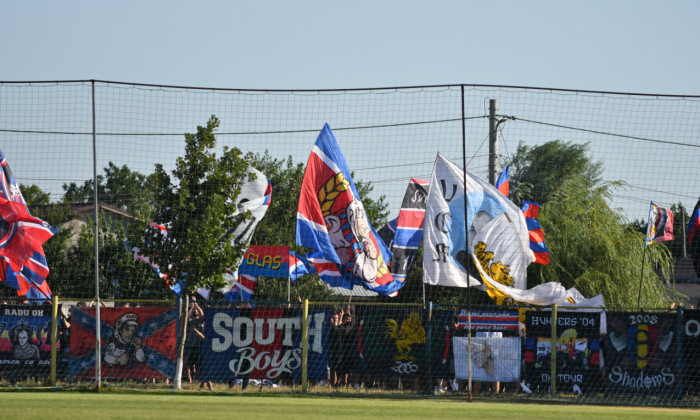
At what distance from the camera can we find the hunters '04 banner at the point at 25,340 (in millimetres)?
17766

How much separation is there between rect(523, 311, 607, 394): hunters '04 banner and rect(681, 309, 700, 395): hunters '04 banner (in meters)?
1.61

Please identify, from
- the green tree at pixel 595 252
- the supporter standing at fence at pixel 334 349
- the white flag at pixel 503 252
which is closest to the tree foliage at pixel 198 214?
the supporter standing at fence at pixel 334 349

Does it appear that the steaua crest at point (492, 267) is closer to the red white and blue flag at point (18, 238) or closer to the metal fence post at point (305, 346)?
the metal fence post at point (305, 346)

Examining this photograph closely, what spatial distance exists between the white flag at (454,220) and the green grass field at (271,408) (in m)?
3.19

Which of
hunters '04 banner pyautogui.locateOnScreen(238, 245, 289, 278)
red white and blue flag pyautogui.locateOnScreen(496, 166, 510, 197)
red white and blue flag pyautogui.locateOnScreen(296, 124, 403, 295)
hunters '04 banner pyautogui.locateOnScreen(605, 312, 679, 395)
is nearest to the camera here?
hunters '04 banner pyautogui.locateOnScreen(605, 312, 679, 395)

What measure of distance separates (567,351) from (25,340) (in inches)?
452

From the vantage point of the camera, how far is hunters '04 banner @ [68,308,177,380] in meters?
17.4

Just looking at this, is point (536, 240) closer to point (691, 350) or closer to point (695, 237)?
point (695, 237)

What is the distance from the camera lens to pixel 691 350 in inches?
628

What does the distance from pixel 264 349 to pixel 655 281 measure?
1563 centimetres

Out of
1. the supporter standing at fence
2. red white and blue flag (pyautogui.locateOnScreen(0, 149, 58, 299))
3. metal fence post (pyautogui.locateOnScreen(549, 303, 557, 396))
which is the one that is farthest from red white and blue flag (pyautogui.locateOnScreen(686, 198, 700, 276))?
red white and blue flag (pyautogui.locateOnScreen(0, 149, 58, 299))

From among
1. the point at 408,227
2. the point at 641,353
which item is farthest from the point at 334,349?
the point at 641,353

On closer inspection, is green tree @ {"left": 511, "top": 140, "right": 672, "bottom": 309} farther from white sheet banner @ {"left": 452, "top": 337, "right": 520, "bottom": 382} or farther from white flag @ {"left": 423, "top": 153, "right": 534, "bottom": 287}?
white sheet banner @ {"left": 452, "top": 337, "right": 520, "bottom": 382}

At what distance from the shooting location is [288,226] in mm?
38812
